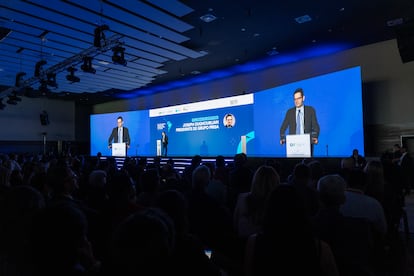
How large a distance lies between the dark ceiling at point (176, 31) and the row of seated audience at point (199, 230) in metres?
4.52

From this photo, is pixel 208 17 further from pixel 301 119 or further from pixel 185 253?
pixel 185 253

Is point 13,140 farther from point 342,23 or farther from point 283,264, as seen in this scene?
point 283,264

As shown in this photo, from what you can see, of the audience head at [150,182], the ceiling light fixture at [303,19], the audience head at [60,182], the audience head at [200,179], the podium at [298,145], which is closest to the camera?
the audience head at [60,182]

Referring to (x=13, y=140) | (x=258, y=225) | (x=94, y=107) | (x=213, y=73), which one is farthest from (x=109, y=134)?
(x=258, y=225)

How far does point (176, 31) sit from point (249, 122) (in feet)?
14.4

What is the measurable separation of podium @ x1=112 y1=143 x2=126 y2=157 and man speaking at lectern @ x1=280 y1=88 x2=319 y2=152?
→ 8.50m

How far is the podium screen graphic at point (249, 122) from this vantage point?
8.06m

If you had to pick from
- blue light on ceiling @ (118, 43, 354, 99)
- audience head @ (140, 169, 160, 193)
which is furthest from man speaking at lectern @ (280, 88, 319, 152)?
audience head @ (140, 169, 160, 193)

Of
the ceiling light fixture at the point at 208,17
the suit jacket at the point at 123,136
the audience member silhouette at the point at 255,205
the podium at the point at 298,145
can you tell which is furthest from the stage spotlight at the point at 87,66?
the suit jacket at the point at 123,136

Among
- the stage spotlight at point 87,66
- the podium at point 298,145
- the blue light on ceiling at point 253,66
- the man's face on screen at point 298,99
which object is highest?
the blue light on ceiling at point 253,66

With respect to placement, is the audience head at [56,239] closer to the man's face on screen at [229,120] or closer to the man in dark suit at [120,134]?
the man's face on screen at [229,120]

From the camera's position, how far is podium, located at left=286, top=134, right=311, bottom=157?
8.61 m

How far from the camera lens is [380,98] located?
8.69 metres

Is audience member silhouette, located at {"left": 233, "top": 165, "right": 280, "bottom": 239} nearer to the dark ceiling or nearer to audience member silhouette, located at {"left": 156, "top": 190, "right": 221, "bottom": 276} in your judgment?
audience member silhouette, located at {"left": 156, "top": 190, "right": 221, "bottom": 276}
